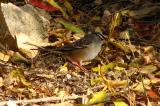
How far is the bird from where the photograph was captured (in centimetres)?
688

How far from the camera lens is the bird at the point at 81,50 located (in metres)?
6.88

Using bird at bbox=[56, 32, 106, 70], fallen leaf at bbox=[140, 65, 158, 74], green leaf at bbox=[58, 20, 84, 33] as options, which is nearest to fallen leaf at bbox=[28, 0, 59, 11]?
green leaf at bbox=[58, 20, 84, 33]

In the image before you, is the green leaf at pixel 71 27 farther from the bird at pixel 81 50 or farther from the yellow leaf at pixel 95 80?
the yellow leaf at pixel 95 80

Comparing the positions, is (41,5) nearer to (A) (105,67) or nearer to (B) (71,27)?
(B) (71,27)

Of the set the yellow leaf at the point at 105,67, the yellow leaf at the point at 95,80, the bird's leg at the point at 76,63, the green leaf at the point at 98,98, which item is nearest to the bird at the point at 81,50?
the bird's leg at the point at 76,63

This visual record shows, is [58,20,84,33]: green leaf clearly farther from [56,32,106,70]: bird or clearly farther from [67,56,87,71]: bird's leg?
[67,56,87,71]: bird's leg

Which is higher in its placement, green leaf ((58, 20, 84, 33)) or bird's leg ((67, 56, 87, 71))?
green leaf ((58, 20, 84, 33))

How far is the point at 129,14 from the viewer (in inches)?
322

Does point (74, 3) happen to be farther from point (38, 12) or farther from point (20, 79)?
point (20, 79)

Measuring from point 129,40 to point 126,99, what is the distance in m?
1.56

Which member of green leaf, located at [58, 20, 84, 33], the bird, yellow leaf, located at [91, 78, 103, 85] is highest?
green leaf, located at [58, 20, 84, 33]

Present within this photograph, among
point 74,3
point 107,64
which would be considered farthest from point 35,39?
point 74,3

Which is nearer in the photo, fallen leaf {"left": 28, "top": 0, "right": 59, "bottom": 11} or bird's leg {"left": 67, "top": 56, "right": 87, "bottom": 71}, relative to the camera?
bird's leg {"left": 67, "top": 56, "right": 87, "bottom": 71}

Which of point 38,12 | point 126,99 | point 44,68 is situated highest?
point 38,12
